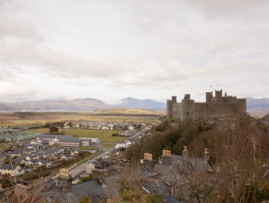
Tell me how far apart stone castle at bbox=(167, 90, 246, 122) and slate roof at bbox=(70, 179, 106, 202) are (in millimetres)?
22404

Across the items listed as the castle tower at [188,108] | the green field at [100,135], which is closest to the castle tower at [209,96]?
the castle tower at [188,108]

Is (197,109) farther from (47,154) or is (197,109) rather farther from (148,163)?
(47,154)

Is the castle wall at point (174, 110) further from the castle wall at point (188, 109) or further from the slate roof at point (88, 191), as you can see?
the slate roof at point (88, 191)

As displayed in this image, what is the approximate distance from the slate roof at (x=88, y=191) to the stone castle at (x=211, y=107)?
22.4 m

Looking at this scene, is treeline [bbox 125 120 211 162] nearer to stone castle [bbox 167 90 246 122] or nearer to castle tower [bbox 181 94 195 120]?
castle tower [bbox 181 94 195 120]

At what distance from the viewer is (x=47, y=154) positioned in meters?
61.8

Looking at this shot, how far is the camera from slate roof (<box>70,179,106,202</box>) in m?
13.1

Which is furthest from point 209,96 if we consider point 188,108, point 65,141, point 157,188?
point 65,141

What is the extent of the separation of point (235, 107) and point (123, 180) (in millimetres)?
27396

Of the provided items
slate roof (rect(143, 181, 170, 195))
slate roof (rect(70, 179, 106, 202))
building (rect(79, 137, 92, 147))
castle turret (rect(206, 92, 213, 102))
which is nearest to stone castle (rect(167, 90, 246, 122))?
castle turret (rect(206, 92, 213, 102))

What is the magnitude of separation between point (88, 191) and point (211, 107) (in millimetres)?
24721

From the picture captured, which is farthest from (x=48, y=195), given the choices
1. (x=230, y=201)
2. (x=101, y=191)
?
(x=230, y=201)

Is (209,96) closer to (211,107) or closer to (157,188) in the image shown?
(211,107)

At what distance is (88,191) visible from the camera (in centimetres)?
1383
